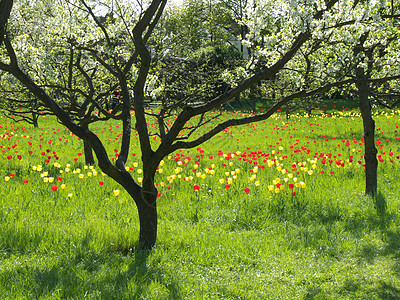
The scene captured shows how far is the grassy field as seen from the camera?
3.55 meters

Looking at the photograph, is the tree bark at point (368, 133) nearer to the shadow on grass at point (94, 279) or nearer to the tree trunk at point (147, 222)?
the tree trunk at point (147, 222)

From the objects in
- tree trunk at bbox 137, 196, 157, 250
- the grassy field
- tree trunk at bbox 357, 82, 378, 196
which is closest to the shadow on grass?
the grassy field

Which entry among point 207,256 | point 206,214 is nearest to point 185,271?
point 207,256

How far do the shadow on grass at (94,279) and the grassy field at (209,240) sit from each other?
0.01 metres

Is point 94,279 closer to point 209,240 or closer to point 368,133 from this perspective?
point 209,240

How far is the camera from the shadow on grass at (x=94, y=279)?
10.8 feet

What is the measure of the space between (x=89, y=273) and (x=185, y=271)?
94cm

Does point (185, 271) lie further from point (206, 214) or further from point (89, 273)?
point (206, 214)

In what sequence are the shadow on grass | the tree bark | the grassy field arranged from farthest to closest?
the tree bark
the grassy field
the shadow on grass

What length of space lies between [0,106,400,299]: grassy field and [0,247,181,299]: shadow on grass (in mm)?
10

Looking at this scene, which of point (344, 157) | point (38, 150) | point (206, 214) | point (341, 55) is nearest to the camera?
point (206, 214)

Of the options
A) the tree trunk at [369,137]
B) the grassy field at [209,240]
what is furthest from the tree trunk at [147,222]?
the tree trunk at [369,137]

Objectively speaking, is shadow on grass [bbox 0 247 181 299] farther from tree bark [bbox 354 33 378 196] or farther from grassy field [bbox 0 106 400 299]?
tree bark [bbox 354 33 378 196]

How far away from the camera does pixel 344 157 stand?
9180 millimetres
